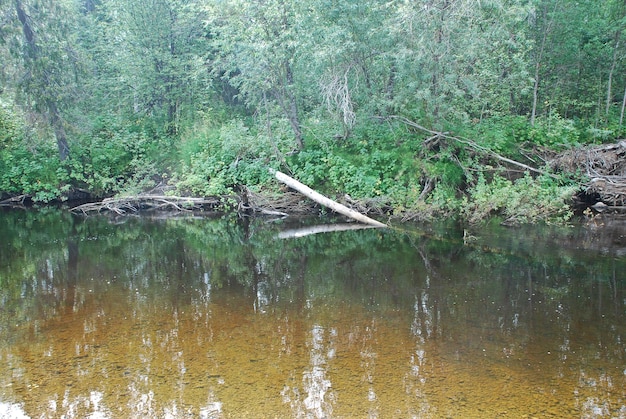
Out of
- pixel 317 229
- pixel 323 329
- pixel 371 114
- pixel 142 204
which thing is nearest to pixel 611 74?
pixel 371 114

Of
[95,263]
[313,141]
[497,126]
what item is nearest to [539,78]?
[497,126]

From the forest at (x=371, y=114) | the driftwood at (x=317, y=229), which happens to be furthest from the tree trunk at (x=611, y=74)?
the driftwood at (x=317, y=229)

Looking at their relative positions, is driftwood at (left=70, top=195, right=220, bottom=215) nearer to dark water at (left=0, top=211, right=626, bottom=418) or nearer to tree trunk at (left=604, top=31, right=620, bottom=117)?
dark water at (left=0, top=211, right=626, bottom=418)

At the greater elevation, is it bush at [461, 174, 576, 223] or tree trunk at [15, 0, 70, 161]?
tree trunk at [15, 0, 70, 161]

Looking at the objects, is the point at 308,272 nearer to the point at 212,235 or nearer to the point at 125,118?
the point at 212,235

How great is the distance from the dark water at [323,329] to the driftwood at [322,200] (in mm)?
1842

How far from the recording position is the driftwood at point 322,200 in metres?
12.7

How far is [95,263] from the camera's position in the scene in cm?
984

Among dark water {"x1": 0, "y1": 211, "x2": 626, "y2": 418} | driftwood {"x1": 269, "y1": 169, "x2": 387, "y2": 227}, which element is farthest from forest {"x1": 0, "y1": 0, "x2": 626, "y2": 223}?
dark water {"x1": 0, "y1": 211, "x2": 626, "y2": 418}

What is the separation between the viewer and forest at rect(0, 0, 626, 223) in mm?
12812

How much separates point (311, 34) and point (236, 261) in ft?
22.0

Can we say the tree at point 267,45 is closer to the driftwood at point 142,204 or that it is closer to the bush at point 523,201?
the driftwood at point 142,204

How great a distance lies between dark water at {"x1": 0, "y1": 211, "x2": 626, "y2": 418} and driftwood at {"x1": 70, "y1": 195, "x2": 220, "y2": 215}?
4761 mm

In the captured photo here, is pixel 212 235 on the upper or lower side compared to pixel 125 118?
lower
